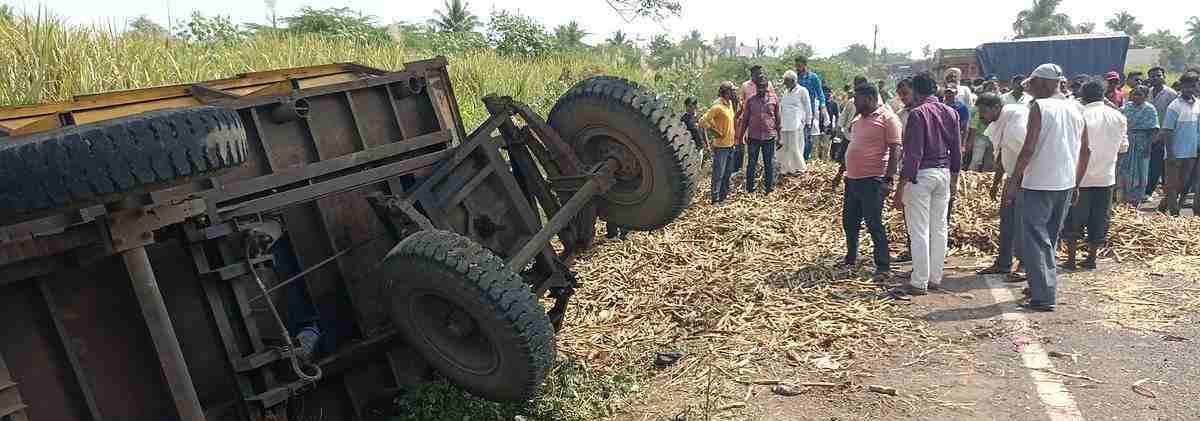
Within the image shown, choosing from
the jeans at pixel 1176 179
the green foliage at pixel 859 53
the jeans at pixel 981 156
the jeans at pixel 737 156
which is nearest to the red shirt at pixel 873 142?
the jeans at pixel 737 156

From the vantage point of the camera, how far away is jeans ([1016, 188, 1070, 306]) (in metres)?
5.79

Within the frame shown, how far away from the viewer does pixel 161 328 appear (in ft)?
8.89

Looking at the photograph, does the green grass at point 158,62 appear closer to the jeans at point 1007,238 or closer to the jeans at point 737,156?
the jeans at point 737,156

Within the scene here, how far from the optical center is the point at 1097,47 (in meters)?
24.7

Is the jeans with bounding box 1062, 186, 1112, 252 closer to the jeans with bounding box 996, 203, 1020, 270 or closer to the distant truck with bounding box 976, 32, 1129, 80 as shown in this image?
the jeans with bounding box 996, 203, 1020, 270

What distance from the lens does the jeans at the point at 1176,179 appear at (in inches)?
380

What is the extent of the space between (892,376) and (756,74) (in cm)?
673

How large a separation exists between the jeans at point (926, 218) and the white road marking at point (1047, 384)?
0.76 m

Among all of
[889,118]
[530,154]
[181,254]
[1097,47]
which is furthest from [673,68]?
[181,254]

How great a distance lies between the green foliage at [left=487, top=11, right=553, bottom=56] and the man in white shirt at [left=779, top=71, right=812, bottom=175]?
31.7 feet

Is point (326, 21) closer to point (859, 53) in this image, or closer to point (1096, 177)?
point (1096, 177)

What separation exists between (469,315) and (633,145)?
1.65 metres

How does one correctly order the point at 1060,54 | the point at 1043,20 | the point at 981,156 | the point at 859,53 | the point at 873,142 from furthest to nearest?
1. the point at 859,53
2. the point at 1043,20
3. the point at 1060,54
4. the point at 981,156
5. the point at 873,142

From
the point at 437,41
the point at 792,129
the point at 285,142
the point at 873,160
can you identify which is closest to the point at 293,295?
the point at 285,142
